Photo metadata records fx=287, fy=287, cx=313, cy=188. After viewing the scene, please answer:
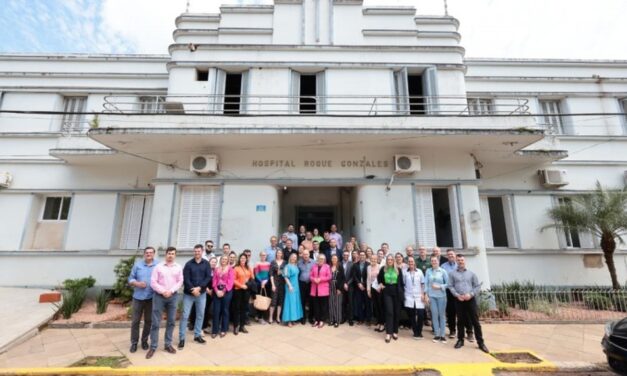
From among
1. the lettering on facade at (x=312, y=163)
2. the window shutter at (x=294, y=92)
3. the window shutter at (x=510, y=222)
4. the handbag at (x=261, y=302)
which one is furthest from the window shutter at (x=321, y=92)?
the window shutter at (x=510, y=222)

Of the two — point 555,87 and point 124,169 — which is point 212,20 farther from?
point 555,87

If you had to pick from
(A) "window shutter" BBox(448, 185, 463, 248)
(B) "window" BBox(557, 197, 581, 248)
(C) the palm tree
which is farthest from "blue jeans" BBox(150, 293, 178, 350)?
(B) "window" BBox(557, 197, 581, 248)

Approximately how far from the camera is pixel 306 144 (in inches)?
333

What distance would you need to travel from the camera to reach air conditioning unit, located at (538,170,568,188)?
9953 mm

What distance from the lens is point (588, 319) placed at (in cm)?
683

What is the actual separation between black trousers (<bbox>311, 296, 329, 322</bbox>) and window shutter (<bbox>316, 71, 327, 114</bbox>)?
565 centimetres

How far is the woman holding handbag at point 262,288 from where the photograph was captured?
615cm

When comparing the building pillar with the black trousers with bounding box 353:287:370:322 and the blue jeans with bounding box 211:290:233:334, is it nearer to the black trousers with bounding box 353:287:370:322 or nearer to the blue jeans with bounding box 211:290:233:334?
the black trousers with bounding box 353:287:370:322

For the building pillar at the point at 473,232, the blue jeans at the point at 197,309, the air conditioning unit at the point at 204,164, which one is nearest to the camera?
the blue jeans at the point at 197,309

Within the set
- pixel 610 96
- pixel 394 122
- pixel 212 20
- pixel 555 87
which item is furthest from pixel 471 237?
pixel 212 20

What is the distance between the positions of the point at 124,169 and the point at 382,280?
31.0ft

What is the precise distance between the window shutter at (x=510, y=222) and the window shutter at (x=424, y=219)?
359cm

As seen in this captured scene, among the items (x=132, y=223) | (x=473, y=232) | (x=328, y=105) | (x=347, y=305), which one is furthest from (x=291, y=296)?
(x=132, y=223)

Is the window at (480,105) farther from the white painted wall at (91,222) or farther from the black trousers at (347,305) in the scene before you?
the white painted wall at (91,222)
